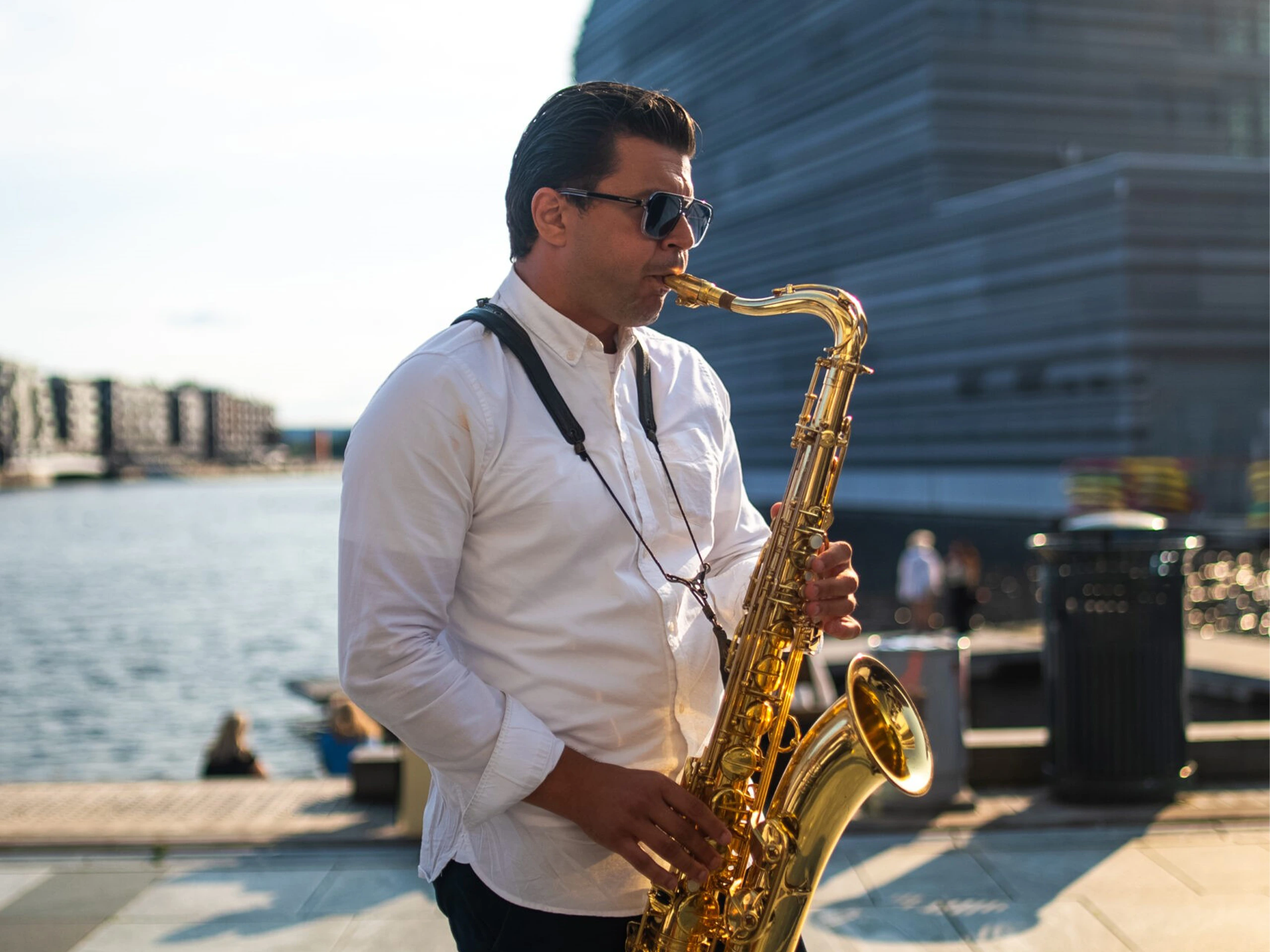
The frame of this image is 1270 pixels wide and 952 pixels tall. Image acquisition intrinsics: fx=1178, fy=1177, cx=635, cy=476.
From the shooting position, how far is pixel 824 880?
497 cm

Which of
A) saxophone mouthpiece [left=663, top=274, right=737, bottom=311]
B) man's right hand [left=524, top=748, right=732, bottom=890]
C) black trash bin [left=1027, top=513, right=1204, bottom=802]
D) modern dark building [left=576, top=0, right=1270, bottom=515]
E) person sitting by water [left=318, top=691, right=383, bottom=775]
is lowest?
person sitting by water [left=318, top=691, right=383, bottom=775]

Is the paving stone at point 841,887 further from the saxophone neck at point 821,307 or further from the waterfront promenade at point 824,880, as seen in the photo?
the saxophone neck at point 821,307

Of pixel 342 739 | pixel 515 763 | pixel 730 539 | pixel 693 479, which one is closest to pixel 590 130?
pixel 693 479

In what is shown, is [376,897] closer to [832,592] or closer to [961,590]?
[832,592]

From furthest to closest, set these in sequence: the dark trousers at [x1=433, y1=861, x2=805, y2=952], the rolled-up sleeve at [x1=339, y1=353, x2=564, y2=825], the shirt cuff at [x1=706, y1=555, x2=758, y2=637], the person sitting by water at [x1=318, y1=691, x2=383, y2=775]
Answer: the person sitting by water at [x1=318, y1=691, x2=383, y2=775] < the shirt cuff at [x1=706, y1=555, x2=758, y2=637] < the dark trousers at [x1=433, y1=861, x2=805, y2=952] < the rolled-up sleeve at [x1=339, y1=353, x2=564, y2=825]

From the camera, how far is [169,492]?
160 metres

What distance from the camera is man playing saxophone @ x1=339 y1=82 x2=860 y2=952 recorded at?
1.90m

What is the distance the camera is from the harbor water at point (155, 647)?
1856 centimetres

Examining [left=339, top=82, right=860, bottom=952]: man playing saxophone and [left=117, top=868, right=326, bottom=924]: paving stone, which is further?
[left=117, top=868, right=326, bottom=924]: paving stone

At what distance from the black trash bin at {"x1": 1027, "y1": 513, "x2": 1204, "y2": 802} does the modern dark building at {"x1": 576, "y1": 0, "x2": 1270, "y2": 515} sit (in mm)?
38711

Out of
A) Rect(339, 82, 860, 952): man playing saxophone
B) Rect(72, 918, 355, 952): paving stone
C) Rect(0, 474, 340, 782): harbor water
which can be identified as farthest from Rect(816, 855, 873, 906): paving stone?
Rect(0, 474, 340, 782): harbor water

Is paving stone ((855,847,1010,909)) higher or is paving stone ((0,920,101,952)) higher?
paving stone ((855,847,1010,909))

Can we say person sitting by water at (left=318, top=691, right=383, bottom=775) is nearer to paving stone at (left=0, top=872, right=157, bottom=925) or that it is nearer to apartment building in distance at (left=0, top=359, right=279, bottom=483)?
paving stone at (left=0, top=872, right=157, bottom=925)

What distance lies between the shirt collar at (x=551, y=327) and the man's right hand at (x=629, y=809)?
0.72m
